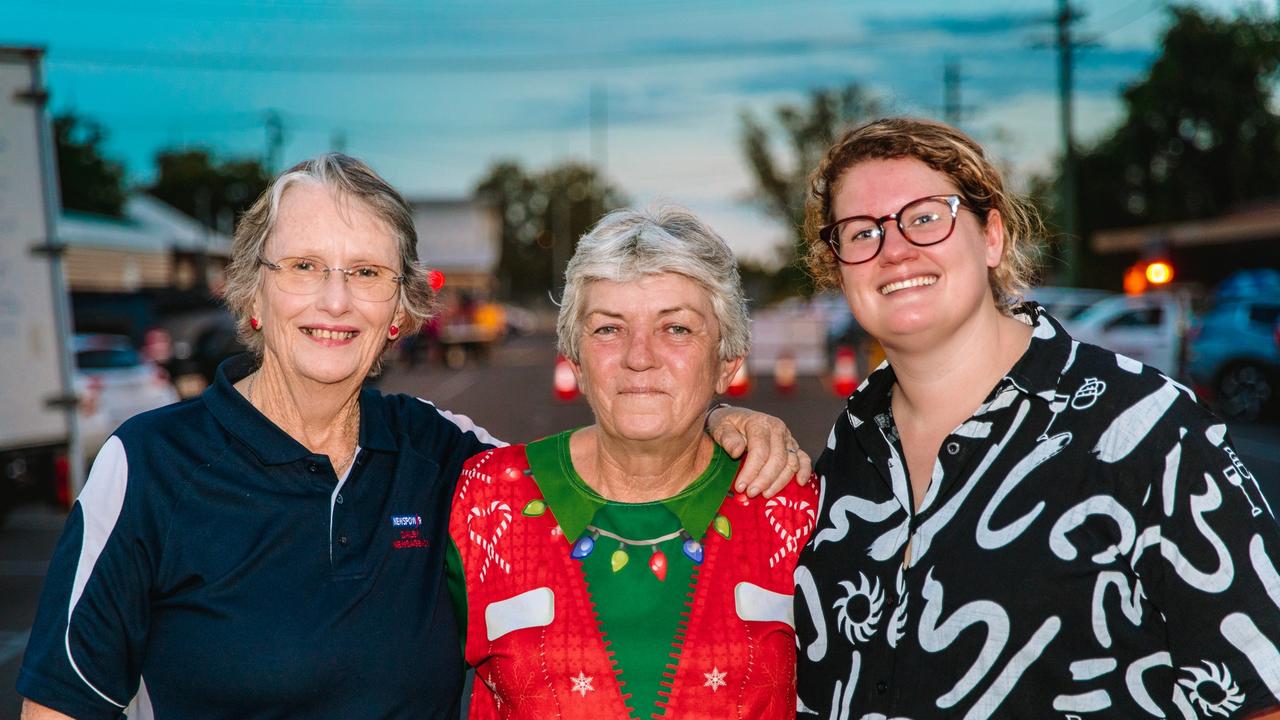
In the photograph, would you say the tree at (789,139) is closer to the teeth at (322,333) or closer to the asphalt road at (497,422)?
the asphalt road at (497,422)

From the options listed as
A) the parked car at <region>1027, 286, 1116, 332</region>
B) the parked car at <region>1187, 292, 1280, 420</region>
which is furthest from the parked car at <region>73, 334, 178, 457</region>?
the parked car at <region>1027, 286, 1116, 332</region>

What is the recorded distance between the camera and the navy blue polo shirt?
2158 mm

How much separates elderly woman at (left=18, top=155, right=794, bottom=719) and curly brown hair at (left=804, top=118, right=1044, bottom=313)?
1.02 m

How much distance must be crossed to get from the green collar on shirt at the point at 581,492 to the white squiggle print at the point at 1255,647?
1142 mm

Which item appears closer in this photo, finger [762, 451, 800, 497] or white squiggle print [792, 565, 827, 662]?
white squiggle print [792, 565, 827, 662]

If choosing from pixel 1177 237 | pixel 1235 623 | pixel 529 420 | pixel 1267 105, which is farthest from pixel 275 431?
pixel 1267 105

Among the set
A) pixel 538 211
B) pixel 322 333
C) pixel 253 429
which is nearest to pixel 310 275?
pixel 322 333

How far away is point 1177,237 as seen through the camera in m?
26.7

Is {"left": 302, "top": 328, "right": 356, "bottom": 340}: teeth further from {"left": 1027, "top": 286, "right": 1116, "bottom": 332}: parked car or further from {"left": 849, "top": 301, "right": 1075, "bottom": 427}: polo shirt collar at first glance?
{"left": 1027, "top": 286, "right": 1116, "bottom": 332}: parked car

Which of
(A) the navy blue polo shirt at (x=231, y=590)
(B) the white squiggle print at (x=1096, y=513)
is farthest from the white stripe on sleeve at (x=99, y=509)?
(B) the white squiggle print at (x=1096, y=513)

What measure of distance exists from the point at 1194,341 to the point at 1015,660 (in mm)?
16131

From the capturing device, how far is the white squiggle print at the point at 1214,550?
1.86m

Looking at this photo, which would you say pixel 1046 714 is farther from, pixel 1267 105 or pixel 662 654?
pixel 1267 105

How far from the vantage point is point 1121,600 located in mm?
1970
